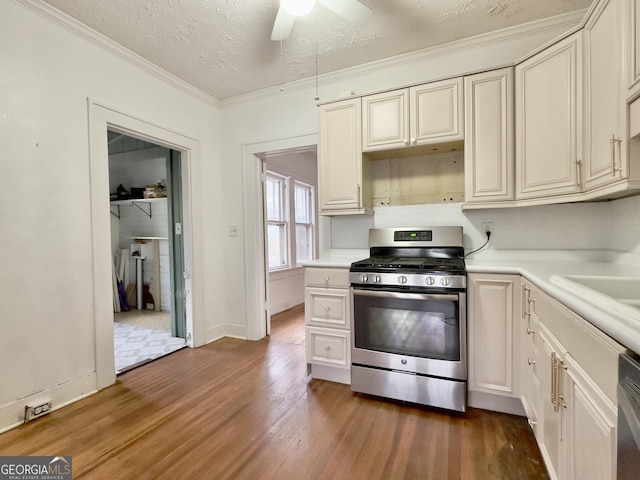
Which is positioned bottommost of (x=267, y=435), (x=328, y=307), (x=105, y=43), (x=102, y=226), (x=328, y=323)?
(x=267, y=435)

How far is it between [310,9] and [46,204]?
6.87ft

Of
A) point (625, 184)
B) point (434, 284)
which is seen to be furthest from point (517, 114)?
point (434, 284)

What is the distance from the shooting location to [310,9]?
1.70 metres

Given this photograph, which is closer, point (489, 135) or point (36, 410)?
point (36, 410)

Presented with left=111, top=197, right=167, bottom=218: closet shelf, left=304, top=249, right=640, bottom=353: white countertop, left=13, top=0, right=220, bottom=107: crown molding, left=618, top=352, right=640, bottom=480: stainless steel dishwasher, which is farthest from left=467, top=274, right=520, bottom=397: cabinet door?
left=111, top=197, right=167, bottom=218: closet shelf

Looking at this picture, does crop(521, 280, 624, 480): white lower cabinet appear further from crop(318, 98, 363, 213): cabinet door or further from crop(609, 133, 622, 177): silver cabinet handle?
crop(318, 98, 363, 213): cabinet door

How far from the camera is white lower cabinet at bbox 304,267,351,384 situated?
2262 millimetres

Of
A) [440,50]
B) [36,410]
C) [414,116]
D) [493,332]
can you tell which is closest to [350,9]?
[414,116]

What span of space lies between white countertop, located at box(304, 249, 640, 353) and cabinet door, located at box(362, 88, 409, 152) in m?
0.98

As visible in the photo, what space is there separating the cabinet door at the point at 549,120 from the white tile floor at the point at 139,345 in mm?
3456

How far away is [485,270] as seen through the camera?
73.2 inches

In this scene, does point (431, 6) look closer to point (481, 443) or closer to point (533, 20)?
point (533, 20)

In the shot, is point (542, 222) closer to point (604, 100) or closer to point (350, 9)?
point (604, 100)

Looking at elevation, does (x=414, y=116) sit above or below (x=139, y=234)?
above
